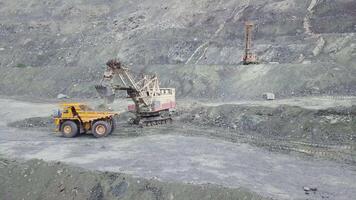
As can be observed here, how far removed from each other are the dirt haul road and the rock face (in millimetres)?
9891

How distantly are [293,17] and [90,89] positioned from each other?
13651mm

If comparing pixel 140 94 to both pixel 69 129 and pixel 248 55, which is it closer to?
pixel 69 129

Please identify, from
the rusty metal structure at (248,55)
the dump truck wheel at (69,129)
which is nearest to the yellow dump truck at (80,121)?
the dump truck wheel at (69,129)

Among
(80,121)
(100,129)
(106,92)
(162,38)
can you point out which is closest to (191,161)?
(100,129)

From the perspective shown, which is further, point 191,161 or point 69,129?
point 69,129

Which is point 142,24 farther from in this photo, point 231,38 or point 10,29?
point 10,29

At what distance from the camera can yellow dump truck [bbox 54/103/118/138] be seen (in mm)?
19516

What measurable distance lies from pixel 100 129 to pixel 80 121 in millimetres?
928

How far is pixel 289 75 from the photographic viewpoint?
78.9 feet

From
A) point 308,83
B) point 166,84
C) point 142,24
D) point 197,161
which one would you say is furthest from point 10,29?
point 197,161

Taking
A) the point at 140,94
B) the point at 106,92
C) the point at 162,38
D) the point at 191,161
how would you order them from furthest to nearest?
the point at 162,38 → the point at 140,94 → the point at 106,92 → the point at 191,161

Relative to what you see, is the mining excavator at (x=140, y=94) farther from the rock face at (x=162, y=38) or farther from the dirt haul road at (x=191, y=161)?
the rock face at (x=162, y=38)

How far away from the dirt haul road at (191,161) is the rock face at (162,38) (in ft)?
32.5

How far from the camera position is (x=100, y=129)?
19.5 m
